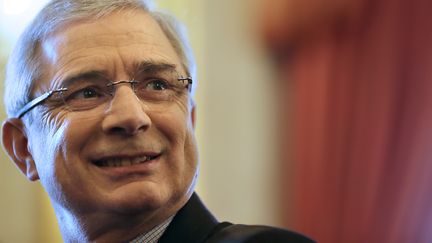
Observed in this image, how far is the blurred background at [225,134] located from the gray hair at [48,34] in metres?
1.86

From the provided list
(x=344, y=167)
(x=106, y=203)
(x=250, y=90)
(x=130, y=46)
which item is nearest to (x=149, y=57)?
(x=130, y=46)

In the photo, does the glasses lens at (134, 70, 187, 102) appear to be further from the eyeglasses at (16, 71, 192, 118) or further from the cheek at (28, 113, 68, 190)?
the cheek at (28, 113, 68, 190)

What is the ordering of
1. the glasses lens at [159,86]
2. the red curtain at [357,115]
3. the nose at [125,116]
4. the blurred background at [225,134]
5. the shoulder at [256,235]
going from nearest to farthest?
the shoulder at [256,235] < the nose at [125,116] < the glasses lens at [159,86] < the red curtain at [357,115] < the blurred background at [225,134]

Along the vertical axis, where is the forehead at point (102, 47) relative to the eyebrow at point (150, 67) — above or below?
above

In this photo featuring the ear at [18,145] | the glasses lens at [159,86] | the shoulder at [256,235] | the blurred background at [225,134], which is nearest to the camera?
the shoulder at [256,235]

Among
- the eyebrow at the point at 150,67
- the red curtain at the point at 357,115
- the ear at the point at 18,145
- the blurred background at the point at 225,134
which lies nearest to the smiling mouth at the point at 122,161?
the eyebrow at the point at 150,67

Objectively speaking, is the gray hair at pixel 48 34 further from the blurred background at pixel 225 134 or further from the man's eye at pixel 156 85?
the blurred background at pixel 225 134

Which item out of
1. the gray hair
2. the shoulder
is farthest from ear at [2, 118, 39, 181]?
the shoulder

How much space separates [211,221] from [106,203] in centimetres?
24

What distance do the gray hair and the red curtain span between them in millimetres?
1490

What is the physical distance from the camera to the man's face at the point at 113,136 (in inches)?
56.0

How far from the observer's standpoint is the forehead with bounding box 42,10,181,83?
1.49 metres

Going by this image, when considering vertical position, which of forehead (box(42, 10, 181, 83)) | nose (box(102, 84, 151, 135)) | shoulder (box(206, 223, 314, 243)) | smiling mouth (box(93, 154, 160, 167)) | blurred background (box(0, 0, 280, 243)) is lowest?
blurred background (box(0, 0, 280, 243))

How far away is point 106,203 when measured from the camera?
1.41m
